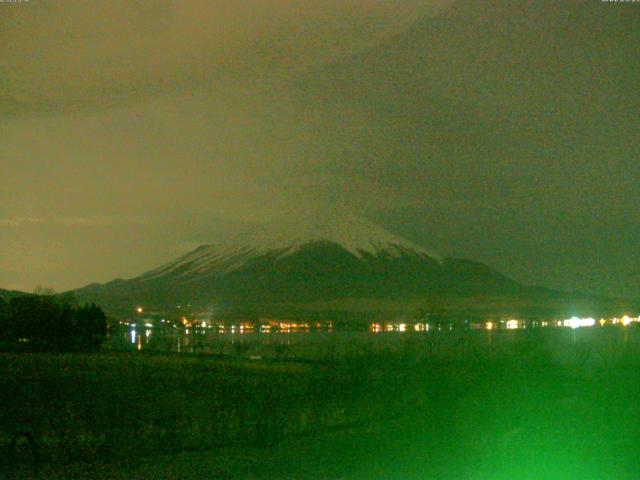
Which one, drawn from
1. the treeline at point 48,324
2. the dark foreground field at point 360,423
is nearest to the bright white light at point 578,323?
the treeline at point 48,324

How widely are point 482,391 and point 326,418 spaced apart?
4.58m

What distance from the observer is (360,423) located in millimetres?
21047

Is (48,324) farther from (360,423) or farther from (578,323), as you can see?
(578,323)

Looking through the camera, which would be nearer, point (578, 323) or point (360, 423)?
point (360, 423)

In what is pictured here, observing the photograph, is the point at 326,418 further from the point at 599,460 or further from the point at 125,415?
the point at 599,460

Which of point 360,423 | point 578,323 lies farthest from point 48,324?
point 578,323

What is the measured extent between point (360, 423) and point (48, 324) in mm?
65281

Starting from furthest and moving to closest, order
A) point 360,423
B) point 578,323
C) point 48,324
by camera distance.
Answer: point 578,323 → point 48,324 → point 360,423

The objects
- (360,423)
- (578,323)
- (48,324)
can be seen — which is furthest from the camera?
(578,323)

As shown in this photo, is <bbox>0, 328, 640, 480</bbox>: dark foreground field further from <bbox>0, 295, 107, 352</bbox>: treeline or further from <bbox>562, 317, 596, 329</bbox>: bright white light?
<bbox>562, 317, 596, 329</bbox>: bright white light

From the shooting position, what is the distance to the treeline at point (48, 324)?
8019cm

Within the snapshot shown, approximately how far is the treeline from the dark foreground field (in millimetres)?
42611

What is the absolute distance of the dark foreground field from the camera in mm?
14805

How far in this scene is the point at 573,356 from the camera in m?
32.8
